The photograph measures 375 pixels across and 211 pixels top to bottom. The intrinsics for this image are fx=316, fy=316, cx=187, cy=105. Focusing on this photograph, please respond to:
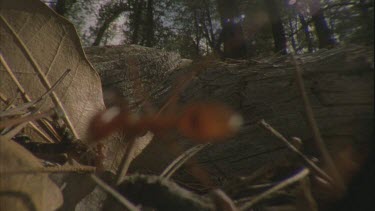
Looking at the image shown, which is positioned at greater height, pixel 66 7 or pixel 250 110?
pixel 66 7

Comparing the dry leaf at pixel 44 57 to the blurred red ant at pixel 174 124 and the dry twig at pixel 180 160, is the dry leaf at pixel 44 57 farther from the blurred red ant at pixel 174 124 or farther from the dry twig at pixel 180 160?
the dry twig at pixel 180 160

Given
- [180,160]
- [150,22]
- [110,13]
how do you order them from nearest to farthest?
[180,160] < [150,22] < [110,13]

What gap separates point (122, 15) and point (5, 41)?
9.91 meters

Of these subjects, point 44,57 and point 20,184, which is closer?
point 20,184

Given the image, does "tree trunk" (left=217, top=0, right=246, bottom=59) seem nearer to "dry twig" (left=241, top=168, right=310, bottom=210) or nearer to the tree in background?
the tree in background

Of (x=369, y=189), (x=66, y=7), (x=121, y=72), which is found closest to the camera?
(x=369, y=189)

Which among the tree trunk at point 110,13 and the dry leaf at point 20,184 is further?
the tree trunk at point 110,13

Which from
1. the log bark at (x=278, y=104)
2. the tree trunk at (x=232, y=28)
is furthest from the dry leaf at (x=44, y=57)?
the tree trunk at (x=232, y=28)

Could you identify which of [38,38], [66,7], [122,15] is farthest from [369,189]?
[122,15]

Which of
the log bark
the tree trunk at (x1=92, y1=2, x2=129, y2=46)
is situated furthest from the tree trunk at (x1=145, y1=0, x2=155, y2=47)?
the log bark

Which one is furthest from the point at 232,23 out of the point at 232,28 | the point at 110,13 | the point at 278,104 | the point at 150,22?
the point at 110,13

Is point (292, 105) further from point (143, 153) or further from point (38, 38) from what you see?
point (38, 38)

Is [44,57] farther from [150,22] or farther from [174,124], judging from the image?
[150,22]

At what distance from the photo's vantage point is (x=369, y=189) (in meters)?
0.37
